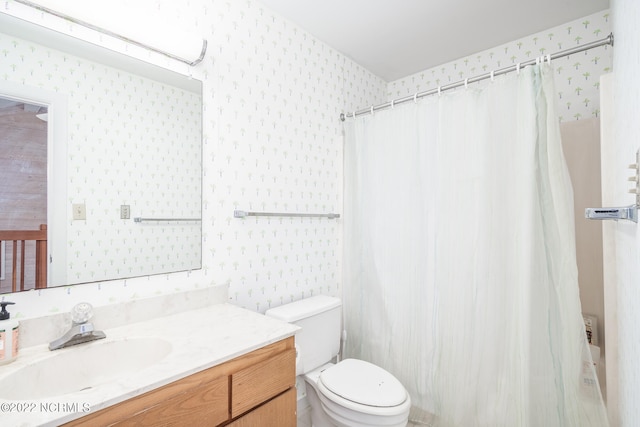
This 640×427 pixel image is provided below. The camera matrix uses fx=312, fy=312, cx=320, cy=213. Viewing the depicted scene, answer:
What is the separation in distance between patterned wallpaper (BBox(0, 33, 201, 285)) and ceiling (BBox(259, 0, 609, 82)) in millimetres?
937

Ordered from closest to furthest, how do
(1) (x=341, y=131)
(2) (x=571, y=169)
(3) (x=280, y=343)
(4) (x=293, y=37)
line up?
(3) (x=280, y=343), (2) (x=571, y=169), (4) (x=293, y=37), (1) (x=341, y=131)

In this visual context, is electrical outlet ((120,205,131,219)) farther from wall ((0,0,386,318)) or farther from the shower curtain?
the shower curtain

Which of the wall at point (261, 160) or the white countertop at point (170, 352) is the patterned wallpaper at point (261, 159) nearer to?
the wall at point (261, 160)

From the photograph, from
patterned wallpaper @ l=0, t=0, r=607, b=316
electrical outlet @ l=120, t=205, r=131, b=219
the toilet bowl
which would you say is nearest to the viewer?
electrical outlet @ l=120, t=205, r=131, b=219

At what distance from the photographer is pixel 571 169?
70.6 inches

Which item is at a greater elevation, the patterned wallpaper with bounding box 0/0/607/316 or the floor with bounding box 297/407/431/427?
the patterned wallpaper with bounding box 0/0/607/316

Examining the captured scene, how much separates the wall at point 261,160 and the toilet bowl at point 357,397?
1.69 ft

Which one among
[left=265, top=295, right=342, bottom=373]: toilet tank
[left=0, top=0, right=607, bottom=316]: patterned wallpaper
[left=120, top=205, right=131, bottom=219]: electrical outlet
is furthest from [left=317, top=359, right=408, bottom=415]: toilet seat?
[left=120, top=205, right=131, bottom=219]: electrical outlet

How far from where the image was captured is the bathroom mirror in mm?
1094

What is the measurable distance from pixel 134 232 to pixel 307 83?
4.56ft

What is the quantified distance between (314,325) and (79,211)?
1.25 m

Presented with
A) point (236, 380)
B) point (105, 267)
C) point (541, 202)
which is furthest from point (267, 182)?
point (541, 202)

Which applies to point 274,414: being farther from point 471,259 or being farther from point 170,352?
point 471,259

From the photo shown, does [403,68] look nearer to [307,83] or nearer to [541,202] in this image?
[307,83]
